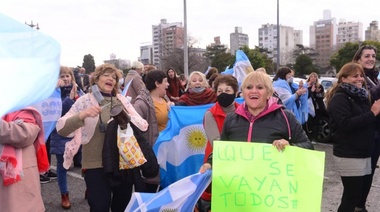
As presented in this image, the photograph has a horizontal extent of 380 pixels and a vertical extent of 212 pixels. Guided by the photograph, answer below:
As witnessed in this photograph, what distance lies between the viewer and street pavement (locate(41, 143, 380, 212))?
4.77m

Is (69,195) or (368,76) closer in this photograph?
(368,76)

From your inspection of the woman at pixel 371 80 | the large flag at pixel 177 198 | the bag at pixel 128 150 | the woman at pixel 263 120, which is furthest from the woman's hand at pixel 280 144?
the woman at pixel 371 80

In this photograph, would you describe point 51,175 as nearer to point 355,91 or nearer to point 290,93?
point 290,93

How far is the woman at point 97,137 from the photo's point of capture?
3.34m

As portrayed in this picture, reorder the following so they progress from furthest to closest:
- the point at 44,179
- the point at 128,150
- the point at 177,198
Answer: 1. the point at 44,179
2. the point at 128,150
3. the point at 177,198

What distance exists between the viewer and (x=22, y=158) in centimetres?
282

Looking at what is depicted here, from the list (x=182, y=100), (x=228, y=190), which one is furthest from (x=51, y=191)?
(x=228, y=190)

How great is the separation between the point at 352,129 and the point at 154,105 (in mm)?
2054

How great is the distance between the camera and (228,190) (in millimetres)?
2514

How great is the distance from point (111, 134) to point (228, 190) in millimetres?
1237

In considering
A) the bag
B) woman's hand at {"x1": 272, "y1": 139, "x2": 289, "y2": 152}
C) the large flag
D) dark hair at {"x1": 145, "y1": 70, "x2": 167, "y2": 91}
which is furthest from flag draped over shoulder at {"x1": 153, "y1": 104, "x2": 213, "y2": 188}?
woman's hand at {"x1": 272, "y1": 139, "x2": 289, "y2": 152}

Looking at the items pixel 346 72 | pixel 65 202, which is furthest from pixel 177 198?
pixel 65 202

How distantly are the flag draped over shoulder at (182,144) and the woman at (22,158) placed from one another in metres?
1.52

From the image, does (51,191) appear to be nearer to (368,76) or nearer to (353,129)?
(353,129)
